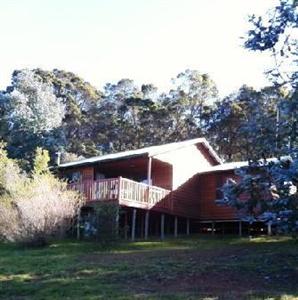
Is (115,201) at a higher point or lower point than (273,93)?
lower

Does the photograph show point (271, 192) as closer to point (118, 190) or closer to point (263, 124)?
point (263, 124)

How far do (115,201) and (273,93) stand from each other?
1162 centimetres

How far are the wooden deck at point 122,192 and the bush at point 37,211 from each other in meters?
0.98

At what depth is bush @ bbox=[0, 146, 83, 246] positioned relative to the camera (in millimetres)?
21047

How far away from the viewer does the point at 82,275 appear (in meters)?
14.4

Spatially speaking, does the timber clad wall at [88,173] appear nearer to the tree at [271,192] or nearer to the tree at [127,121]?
the tree at [271,192]

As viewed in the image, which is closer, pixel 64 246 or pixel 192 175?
pixel 64 246

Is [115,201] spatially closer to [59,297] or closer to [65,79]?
[59,297]

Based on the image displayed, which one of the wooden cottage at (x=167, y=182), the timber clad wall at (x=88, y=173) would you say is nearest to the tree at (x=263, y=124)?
the wooden cottage at (x=167, y=182)

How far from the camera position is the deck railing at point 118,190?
78.2ft

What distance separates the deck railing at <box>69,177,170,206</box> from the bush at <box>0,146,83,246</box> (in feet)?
3.17

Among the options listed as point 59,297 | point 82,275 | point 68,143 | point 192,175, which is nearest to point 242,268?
point 82,275

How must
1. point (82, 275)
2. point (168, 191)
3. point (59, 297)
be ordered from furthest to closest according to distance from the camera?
point (168, 191) < point (82, 275) < point (59, 297)

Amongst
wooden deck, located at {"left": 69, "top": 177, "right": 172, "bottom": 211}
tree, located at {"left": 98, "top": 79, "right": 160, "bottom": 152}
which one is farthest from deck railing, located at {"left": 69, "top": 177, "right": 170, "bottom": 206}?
tree, located at {"left": 98, "top": 79, "right": 160, "bottom": 152}
